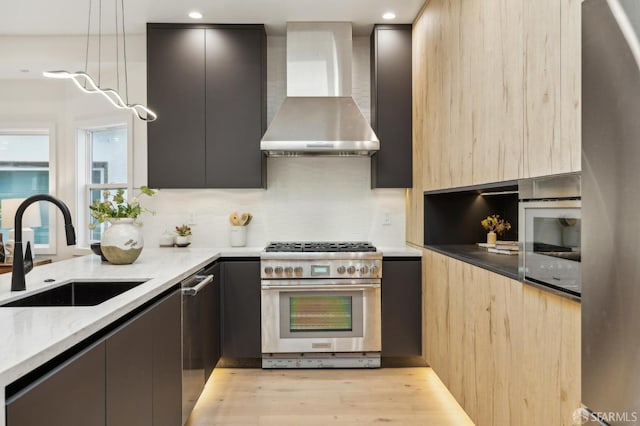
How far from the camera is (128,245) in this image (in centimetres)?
231

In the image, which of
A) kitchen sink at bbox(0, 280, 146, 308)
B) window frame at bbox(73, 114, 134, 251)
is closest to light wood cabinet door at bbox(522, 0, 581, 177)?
kitchen sink at bbox(0, 280, 146, 308)

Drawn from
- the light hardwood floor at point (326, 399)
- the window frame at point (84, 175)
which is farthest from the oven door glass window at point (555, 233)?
the window frame at point (84, 175)

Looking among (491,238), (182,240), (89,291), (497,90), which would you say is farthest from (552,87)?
(182,240)

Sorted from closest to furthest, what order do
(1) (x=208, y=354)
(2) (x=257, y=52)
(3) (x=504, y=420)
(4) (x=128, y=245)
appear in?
1. (3) (x=504, y=420)
2. (4) (x=128, y=245)
3. (1) (x=208, y=354)
4. (2) (x=257, y=52)

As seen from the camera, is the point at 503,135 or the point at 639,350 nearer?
the point at 639,350

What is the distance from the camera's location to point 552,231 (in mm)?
1455

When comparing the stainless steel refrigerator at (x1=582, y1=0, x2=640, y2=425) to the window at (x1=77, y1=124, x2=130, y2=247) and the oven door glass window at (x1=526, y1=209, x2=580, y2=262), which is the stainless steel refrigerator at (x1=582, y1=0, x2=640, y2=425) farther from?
the window at (x1=77, y1=124, x2=130, y2=247)

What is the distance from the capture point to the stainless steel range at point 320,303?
10.6 ft

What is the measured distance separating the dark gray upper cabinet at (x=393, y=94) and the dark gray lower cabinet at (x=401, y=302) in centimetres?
74

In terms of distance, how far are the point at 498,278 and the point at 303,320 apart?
5.68 ft

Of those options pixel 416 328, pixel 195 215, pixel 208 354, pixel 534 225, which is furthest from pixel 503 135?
pixel 195 215

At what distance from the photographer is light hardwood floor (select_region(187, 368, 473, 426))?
253 cm

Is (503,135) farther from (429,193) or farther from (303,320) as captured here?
(303,320)

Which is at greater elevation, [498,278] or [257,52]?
[257,52]
